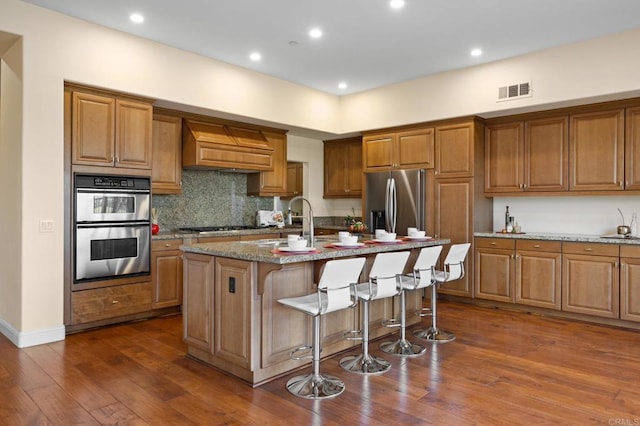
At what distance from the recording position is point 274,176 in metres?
6.49

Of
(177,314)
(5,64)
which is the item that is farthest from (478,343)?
(5,64)

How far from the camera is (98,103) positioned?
14.3 feet

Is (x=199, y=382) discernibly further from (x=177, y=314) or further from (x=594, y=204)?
(x=594, y=204)

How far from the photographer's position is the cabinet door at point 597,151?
15.7ft

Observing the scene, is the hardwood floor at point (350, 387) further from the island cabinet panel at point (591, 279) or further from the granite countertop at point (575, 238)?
the granite countertop at point (575, 238)

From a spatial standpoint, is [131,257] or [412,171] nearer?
[131,257]

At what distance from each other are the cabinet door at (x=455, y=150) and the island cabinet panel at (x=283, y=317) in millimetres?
3140

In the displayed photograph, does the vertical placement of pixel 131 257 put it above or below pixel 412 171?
below

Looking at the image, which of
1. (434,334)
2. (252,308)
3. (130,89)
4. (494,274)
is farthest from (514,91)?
(130,89)

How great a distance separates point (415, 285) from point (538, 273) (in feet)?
7.23

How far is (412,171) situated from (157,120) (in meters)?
3.46

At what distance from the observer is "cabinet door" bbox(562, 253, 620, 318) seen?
458cm

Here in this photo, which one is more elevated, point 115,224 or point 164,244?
point 115,224

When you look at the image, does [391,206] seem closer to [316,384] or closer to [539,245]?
[539,245]
